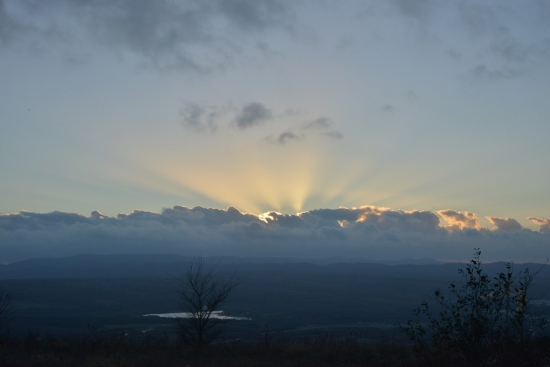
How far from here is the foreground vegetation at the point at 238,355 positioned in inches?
592

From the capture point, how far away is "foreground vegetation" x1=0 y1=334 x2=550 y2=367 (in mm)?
15031

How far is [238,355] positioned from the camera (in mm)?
21000

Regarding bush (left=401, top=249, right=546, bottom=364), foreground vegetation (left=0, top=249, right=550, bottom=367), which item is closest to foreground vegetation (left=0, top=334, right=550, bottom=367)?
foreground vegetation (left=0, top=249, right=550, bottom=367)

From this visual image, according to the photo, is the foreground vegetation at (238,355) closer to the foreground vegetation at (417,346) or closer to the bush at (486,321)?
the foreground vegetation at (417,346)

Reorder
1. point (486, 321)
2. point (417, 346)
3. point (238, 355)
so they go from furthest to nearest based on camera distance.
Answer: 1. point (238, 355)
2. point (417, 346)
3. point (486, 321)

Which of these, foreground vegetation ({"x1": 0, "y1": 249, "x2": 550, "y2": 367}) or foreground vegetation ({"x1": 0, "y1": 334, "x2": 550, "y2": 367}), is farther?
foreground vegetation ({"x1": 0, "y1": 334, "x2": 550, "y2": 367})

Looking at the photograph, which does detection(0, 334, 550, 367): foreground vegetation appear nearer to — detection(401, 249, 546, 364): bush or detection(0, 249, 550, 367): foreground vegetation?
detection(0, 249, 550, 367): foreground vegetation

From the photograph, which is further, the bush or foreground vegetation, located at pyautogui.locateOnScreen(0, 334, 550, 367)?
foreground vegetation, located at pyautogui.locateOnScreen(0, 334, 550, 367)

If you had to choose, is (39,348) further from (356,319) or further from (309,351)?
(356,319)

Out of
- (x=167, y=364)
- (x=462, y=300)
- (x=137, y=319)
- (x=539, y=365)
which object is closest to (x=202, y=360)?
(x=167, y=364)

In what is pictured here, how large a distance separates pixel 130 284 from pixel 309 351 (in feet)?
621

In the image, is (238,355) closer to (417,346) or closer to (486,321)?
(417,346)

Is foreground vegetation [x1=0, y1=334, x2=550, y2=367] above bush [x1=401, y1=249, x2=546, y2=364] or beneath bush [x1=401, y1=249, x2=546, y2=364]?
beneath

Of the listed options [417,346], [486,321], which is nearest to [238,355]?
[417,346]
